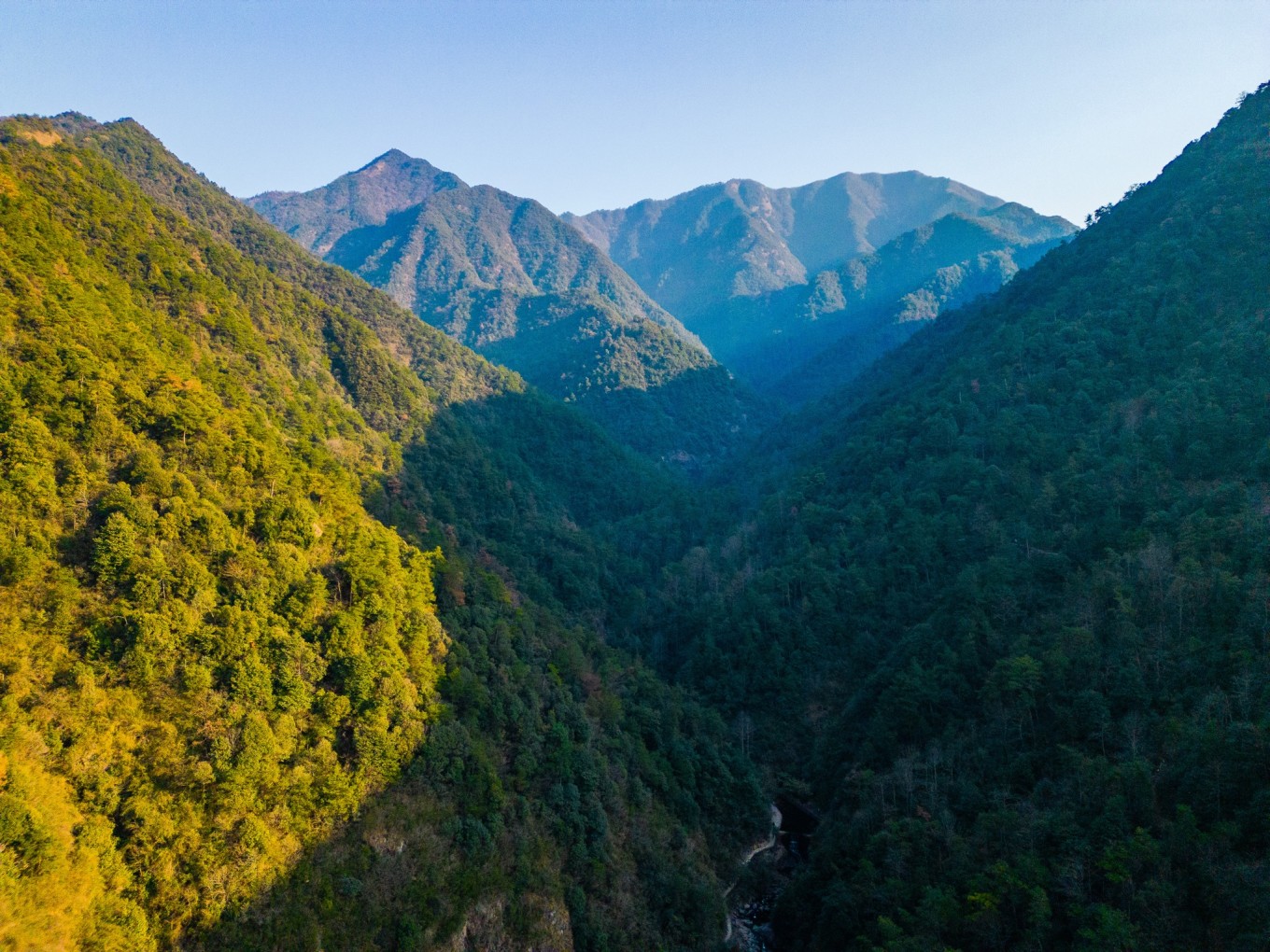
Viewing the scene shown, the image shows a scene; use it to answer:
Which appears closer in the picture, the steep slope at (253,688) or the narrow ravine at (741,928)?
the steep slope at (253,688)

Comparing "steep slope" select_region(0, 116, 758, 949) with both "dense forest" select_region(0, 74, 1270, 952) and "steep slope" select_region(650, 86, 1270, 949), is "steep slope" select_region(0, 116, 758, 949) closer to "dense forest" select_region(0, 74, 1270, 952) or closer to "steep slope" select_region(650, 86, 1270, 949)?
"dense forest" select_region(0, 74, 1270, 952)

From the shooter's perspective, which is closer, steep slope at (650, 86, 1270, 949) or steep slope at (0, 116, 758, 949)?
steep slope at (0, 116, 758, 949)

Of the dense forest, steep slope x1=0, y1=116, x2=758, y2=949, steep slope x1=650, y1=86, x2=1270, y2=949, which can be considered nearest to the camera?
steep slope x1=0, y1=116, x2=758, y2=949

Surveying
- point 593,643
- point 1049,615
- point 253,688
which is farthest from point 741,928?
point 253,688

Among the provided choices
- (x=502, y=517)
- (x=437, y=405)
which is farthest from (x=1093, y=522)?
(x=437, y=405)

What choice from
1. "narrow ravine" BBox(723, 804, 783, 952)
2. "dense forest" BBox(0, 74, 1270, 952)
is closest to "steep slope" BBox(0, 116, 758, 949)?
"dense forest" BBox(0, 74, 1270, 952)

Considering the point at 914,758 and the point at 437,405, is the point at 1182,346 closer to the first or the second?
the point at 914,758

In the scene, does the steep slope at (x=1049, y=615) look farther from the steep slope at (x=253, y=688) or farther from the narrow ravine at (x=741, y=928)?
the steep slope at (x=253, y=688)

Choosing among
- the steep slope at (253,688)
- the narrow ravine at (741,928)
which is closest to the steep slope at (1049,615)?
the narrow ravine at (741,928)
